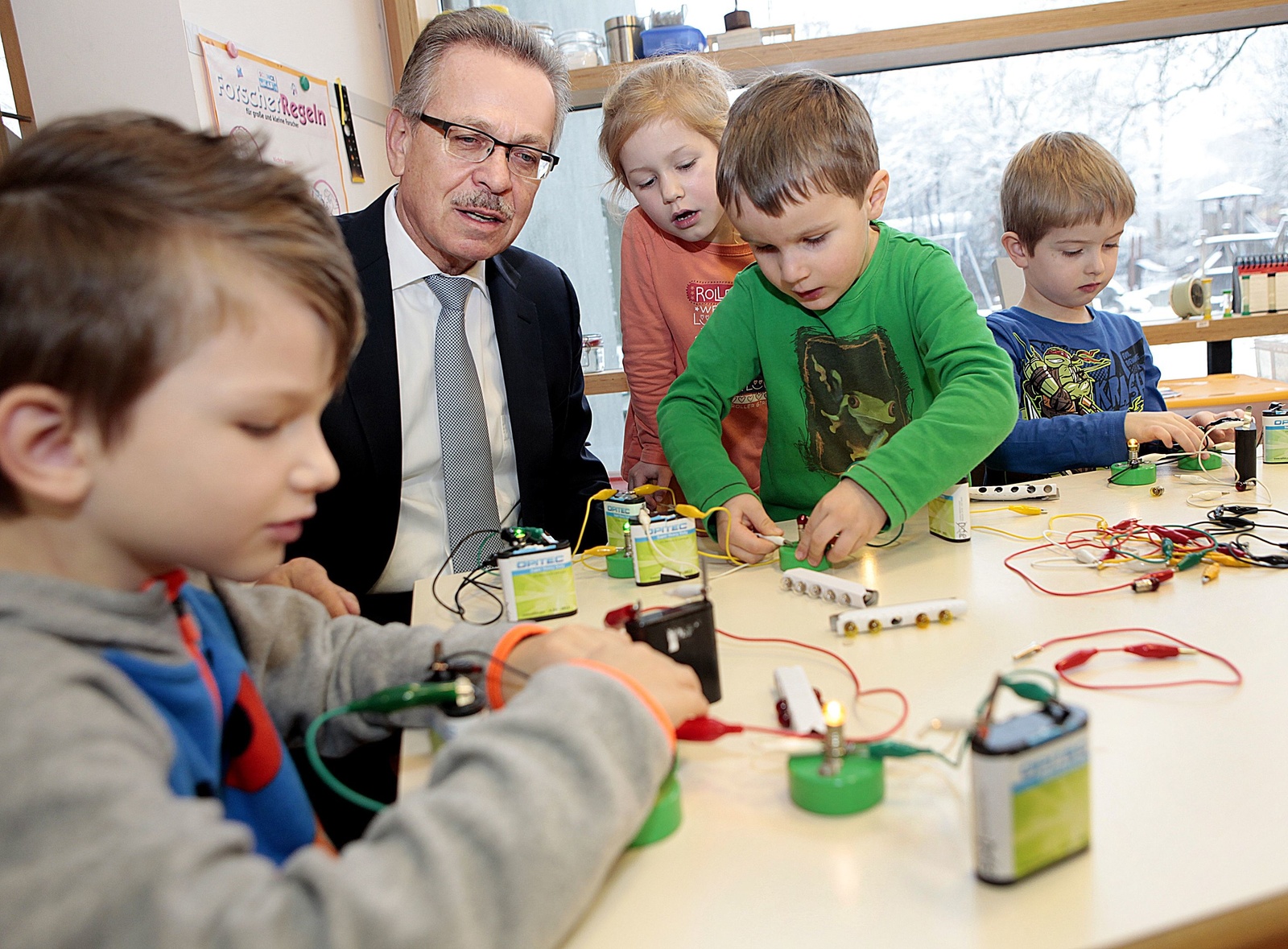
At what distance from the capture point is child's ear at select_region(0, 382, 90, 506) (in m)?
0.55

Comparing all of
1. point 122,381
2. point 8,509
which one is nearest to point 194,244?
point 122,381

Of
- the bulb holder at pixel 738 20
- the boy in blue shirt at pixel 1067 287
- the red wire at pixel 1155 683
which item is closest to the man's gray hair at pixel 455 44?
the boy in blue shirt at pixel 1067 287

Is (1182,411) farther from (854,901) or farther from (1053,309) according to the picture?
(854,901)

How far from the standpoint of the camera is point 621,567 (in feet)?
4.02

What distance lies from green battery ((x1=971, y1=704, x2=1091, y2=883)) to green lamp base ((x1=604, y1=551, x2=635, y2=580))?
701 millimetres

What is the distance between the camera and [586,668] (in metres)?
0.62

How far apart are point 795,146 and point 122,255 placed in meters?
1.06

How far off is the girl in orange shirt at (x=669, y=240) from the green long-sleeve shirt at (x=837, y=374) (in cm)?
27

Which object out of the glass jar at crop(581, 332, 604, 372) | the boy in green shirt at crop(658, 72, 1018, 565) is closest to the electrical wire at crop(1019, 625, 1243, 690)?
the boy in green shirt at crop(658, 72, 1018, 565)

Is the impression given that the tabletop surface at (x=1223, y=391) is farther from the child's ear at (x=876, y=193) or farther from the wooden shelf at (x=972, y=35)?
the child's ear at (x=876, y=193)

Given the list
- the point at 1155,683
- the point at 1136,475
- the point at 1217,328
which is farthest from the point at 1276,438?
the point at 1217,328

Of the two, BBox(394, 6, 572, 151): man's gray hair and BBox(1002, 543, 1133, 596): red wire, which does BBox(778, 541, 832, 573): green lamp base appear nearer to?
BBox(1002, 543, 1133, 596): red wire

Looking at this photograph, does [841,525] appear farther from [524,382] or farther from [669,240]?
[669,240]

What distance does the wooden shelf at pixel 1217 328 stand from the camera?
3059 mm
